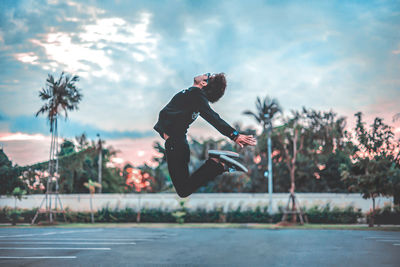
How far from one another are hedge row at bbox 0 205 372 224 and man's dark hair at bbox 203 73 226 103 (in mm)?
22267

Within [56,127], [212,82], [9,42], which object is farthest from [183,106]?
[56,127]

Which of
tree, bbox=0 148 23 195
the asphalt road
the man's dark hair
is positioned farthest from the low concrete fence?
the man's dark hair

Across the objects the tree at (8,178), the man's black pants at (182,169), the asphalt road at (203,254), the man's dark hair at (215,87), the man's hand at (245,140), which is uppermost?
the man's dark hair at (215,87)

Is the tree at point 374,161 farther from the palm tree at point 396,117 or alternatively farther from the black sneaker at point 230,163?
the black sneaker at point 230,163

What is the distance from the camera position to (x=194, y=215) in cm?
2609

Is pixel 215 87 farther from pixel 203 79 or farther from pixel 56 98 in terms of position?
pixel 56 98

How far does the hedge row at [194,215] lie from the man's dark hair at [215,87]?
73.1ft

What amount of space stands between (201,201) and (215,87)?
78.1 ft

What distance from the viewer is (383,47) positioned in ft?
41.1

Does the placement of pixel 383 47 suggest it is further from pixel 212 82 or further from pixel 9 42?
pixel 9 42

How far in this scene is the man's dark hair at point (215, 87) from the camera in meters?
3.88

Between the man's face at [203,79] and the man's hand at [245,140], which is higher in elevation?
the man's face at [203,79]

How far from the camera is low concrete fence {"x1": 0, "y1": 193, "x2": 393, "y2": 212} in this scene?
25.9m

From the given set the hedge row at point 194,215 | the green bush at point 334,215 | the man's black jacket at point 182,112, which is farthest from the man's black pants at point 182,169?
the green bush at point 334,215
